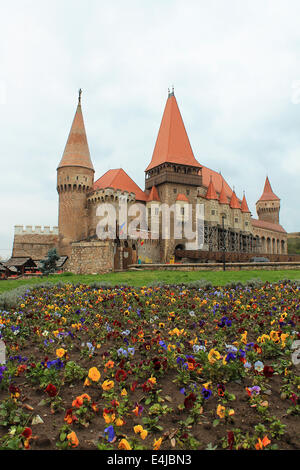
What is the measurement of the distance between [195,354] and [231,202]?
46.8 meters

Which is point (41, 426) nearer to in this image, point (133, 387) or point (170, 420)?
point (133, 387)

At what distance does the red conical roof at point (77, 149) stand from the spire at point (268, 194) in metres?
45.5

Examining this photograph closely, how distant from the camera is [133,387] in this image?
2.75 metres

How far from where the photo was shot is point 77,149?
119ft

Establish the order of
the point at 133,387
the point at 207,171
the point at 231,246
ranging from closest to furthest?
1. the point at 133,387
2. the point at 231,246
3. the point at 207,171

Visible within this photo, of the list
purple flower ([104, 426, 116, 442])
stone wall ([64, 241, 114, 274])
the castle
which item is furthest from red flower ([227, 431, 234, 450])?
the castle

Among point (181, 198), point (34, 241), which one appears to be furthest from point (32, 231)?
point (181, 198)

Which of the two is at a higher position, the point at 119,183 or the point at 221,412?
the point at 119,183

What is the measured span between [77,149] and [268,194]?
47.7 metres

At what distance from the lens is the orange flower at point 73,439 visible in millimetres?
2021

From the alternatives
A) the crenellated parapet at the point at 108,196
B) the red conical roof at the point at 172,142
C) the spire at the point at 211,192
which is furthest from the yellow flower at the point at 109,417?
the spire at the point at 211,192

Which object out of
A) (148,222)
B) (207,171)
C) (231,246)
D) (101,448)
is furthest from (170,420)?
(207,171)

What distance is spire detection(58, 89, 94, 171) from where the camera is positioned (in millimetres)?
35938

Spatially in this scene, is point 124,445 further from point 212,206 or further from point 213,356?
point 212,206
